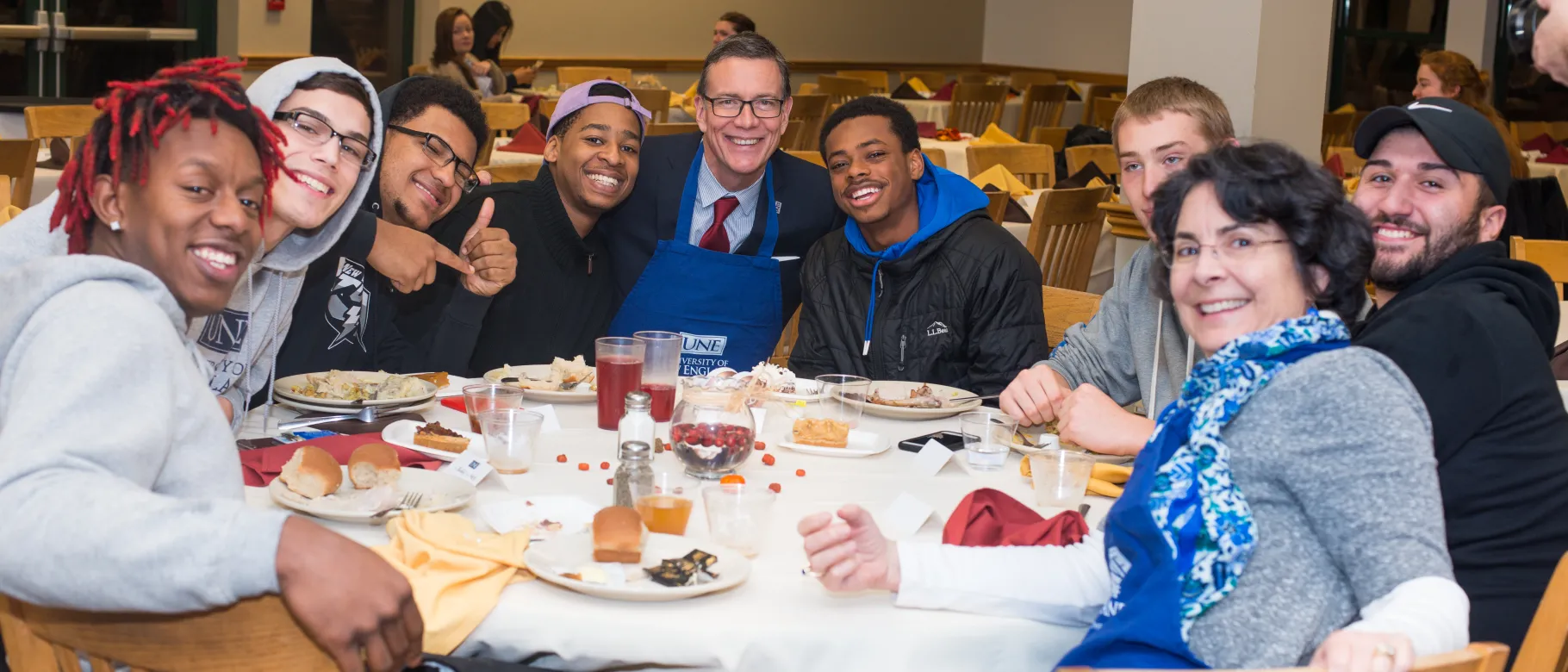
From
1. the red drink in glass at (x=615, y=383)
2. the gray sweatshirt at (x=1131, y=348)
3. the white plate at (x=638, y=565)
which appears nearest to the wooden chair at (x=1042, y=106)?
the gray sweatshirt at (x=1131, y=348)

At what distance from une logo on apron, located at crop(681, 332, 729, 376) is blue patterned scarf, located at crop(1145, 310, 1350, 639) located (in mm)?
1950

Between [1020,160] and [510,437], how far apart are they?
5.12 m

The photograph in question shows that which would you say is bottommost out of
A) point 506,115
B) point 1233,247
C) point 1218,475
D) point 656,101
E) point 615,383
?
point 615,383

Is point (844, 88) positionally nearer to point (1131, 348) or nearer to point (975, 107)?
point (975, 107)

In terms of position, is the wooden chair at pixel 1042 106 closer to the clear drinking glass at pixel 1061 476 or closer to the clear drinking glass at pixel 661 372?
the clear drinking glass at pixel 661 372

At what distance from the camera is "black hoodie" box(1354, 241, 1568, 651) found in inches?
69.9

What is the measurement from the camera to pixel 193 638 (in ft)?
4.28

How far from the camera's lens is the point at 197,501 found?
4.39ft

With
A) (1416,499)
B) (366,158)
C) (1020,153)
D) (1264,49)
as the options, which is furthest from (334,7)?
(1416,499)

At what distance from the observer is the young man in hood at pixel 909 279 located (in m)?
3.21

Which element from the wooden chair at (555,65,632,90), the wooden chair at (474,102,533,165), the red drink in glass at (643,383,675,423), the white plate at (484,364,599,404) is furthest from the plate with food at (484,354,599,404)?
the wooden chair at (555,65,632,90)

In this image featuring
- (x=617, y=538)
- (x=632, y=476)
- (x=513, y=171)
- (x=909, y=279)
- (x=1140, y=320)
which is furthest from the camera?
(x=513, y=171)

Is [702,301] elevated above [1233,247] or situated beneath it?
situated beneath

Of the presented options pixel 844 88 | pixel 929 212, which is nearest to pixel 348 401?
pixel 929 212
